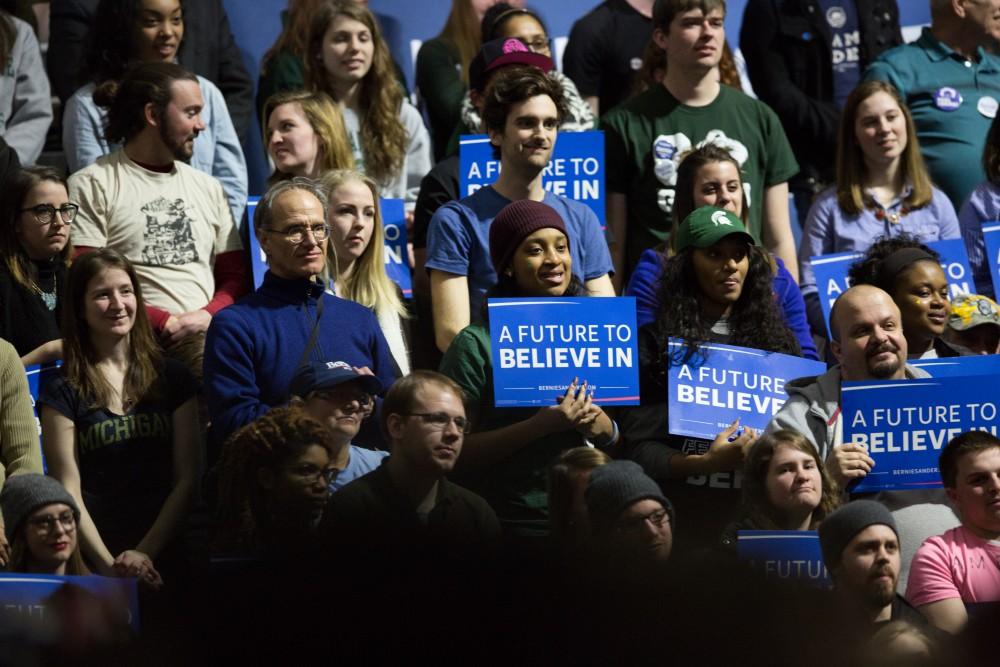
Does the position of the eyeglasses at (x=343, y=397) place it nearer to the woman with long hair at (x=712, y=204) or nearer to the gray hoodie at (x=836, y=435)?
the gray hoodie at (x=836, y=435)

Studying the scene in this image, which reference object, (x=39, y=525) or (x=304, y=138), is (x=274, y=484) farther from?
(x=304, y=138)

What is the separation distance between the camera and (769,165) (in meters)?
5.87

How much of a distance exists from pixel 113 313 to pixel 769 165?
265cm

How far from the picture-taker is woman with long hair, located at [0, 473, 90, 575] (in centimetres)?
294

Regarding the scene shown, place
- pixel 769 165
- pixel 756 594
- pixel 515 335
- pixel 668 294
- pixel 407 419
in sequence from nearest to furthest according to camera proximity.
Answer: pixel 756 594
pixel 407 419
pixel 515 335
pixel 668 294
pixel 769 165

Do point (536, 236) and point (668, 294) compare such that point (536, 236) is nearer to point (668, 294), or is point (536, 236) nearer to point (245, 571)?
point (668, 294)

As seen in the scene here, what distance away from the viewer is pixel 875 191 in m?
5.96

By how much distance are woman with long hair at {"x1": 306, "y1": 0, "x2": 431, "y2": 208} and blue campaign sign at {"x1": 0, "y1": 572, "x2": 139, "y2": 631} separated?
3532 mm

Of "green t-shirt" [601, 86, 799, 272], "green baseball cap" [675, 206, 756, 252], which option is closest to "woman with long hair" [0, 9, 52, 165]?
"green t-shirt" [601, 86, 799, 272]

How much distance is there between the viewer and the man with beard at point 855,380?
3.91 m

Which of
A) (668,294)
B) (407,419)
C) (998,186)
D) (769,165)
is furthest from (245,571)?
(998,186)

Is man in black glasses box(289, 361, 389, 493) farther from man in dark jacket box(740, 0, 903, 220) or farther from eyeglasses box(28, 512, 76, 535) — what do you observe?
man in dark jacket box(740, 0, 903, 220)

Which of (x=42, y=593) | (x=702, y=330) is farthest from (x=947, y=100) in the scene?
(x=42, y=593)

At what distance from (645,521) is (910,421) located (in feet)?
6.09
